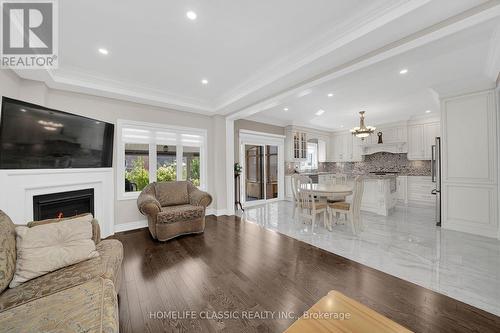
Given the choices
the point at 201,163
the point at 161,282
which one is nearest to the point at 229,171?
the point at 201,163

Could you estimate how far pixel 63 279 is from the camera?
134 cm

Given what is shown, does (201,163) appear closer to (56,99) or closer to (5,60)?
(56,99)

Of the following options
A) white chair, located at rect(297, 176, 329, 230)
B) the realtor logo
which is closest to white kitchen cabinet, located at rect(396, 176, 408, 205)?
white chair, located at rect(297, 176, 329, 230)

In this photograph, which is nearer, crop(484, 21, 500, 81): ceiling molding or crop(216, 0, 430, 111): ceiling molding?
crop(216, 0, 430, 111): ceiling molding

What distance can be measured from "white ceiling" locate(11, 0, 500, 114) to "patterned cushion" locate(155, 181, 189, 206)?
1.80 metres

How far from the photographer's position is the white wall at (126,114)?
2.76 m

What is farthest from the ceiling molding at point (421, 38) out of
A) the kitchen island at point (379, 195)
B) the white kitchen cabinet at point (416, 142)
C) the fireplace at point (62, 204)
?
the white kitchen cabinet at point (416, 142)

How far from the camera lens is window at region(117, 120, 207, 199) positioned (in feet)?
12.4

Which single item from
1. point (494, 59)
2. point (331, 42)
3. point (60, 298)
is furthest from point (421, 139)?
point (60, 298)

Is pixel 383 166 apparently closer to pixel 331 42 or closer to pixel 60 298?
pixel 331 42

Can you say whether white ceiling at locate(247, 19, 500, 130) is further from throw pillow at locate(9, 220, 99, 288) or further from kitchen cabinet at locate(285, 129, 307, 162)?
throw pillow at locate(9, 220, 99, 288)

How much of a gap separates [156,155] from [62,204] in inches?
67.8

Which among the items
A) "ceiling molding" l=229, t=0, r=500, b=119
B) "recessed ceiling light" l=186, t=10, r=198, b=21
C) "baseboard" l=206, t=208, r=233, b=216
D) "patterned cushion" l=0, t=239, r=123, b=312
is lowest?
"baseboard" l=206, t=208, r=233, b=216

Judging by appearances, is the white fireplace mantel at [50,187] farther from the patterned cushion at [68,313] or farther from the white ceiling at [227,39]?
the patterned cushion at [68,313]
